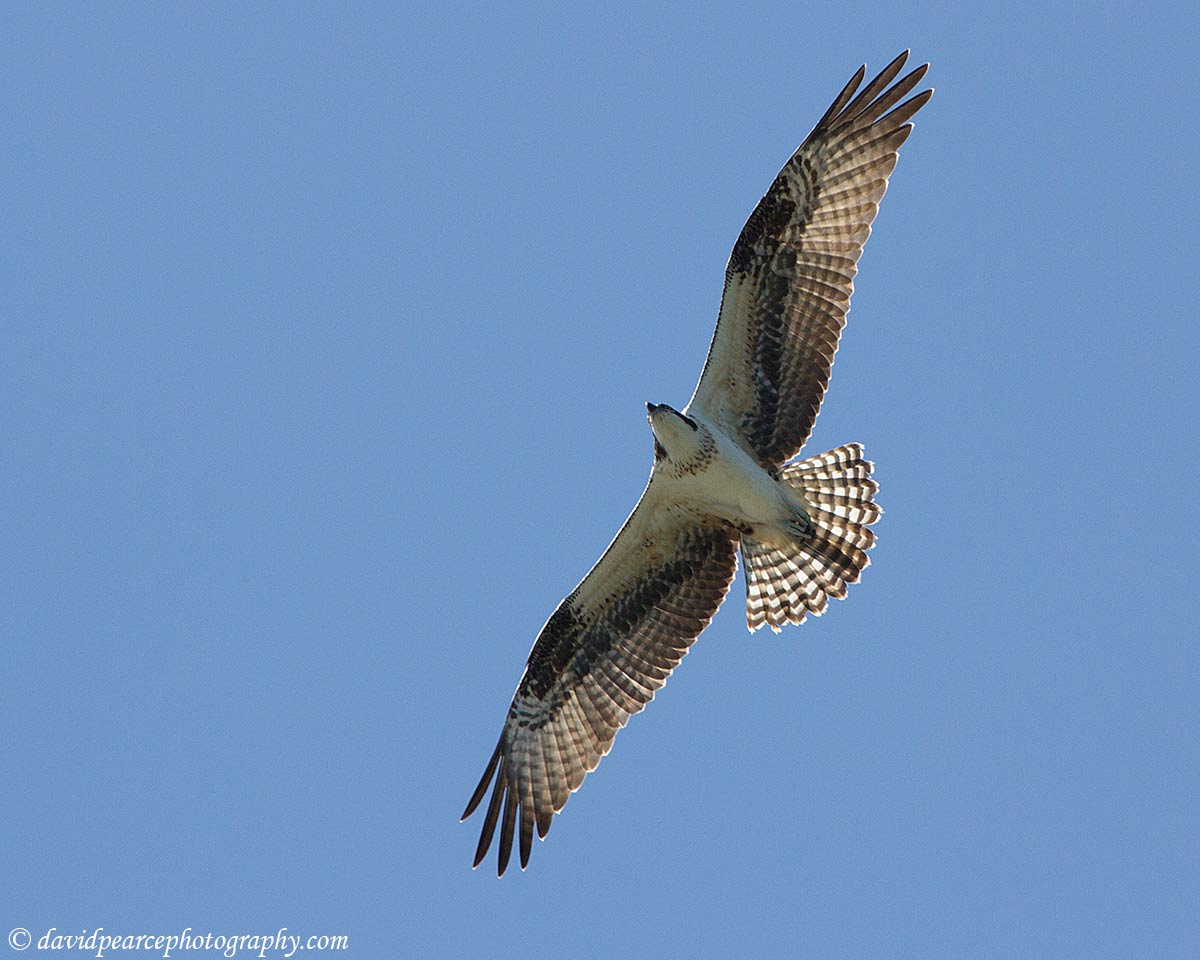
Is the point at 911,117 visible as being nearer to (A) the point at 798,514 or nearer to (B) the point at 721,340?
(B) the point at 721,340

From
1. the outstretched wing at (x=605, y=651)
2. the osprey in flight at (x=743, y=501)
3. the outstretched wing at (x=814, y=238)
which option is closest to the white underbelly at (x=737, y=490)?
the osprey in flight at (x=743, y=501)

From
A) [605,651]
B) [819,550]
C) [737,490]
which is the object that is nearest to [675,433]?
[737,490]

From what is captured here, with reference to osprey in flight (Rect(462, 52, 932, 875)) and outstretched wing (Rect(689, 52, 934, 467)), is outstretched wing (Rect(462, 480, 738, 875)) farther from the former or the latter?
outstretched wing (Rect(689, 52, 934, 467))

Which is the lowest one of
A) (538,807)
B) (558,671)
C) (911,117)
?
(538,807)

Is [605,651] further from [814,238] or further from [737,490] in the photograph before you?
[814,238]

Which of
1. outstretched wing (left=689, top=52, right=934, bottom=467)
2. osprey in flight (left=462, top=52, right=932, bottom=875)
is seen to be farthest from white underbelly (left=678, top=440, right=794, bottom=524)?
outstretched wing (left=689, top=52, right=934, bottom=467)

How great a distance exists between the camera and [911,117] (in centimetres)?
1370

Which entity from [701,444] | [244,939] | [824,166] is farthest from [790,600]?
[244,939]

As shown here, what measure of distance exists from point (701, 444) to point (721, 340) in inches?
30.6

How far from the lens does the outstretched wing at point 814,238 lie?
13711 millimetres

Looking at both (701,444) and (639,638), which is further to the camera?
(639,638)

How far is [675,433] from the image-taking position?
44.5ft

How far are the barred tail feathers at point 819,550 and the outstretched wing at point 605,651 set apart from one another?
11.2 inches

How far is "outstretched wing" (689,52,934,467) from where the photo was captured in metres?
13.7
